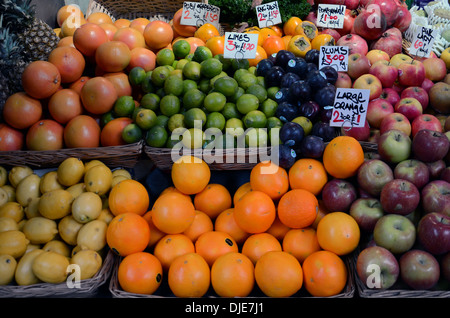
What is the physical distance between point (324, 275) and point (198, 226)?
24.5 inches

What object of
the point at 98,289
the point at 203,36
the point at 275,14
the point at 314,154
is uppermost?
the point at 275,14

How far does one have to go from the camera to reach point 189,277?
4.31 feet

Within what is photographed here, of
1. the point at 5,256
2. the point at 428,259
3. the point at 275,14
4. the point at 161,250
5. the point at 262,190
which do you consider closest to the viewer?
the point at 428,259

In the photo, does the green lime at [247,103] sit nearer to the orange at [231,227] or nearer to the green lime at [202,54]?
the green lime at [202,54]

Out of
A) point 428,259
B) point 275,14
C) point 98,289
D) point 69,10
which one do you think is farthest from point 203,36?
point 428,259

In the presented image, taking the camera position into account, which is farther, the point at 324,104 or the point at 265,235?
the point at 324,104

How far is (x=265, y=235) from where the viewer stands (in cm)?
153

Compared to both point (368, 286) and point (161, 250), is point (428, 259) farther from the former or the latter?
point (161, 250)

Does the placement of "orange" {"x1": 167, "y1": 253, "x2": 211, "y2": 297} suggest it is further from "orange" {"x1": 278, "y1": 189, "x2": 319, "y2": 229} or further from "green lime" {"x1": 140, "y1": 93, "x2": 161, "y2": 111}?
"green lime" {"x1": 140, "y1": 93, "x2": 161, "y2": 111}

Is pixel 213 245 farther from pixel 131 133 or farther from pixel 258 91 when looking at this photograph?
pixel 258 91

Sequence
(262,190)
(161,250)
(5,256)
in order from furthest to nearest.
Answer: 1. (262,190)
2. (161,250)
3. (5,256)

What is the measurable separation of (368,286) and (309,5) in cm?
249

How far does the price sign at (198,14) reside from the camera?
2.60 metres

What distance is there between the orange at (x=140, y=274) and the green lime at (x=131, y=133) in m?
0.69
